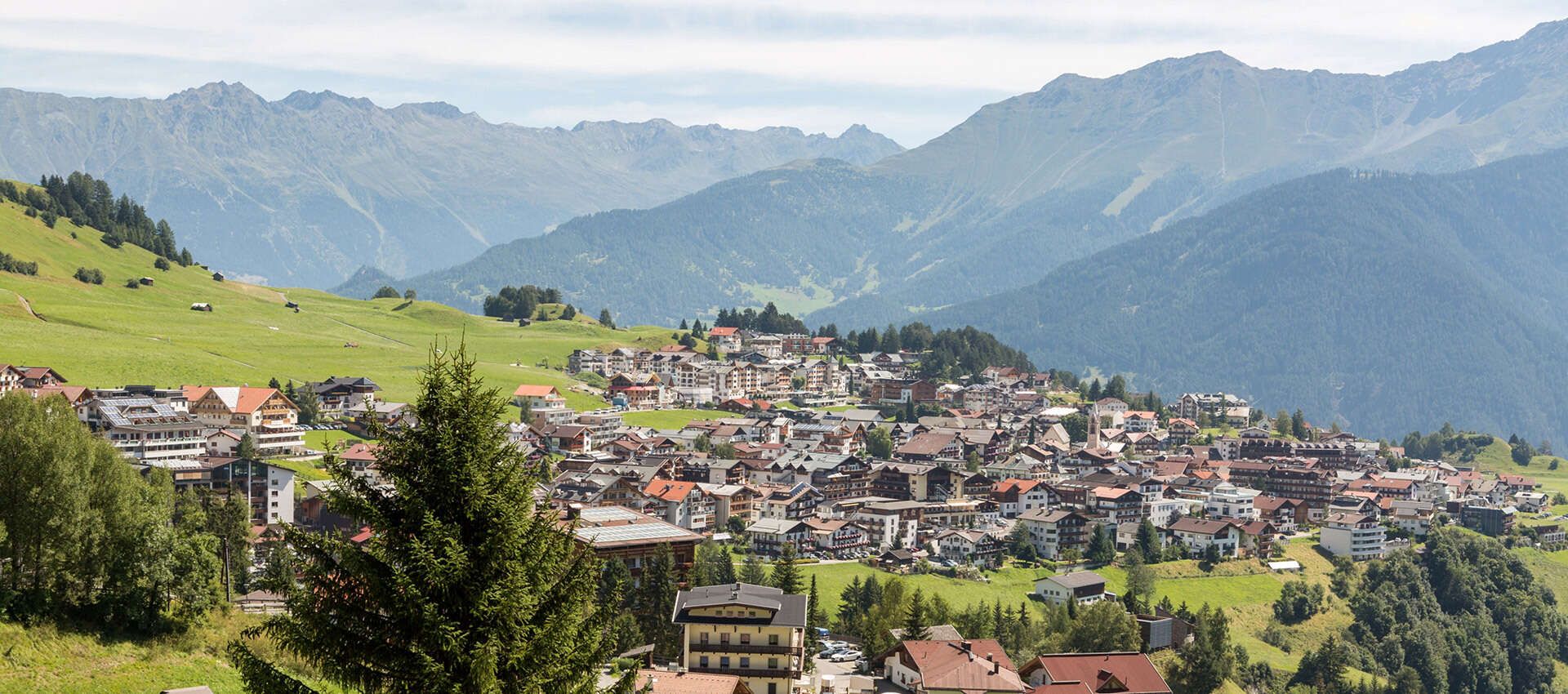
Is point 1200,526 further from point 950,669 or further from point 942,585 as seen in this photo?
point 950,669

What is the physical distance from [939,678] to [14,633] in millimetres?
38626

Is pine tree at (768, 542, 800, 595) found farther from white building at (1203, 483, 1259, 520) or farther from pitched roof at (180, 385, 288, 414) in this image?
white building at (1203, 483, 1259, 520)

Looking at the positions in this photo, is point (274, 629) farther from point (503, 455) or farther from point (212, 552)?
point (212, 552)

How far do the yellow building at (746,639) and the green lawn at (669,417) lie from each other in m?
85.1

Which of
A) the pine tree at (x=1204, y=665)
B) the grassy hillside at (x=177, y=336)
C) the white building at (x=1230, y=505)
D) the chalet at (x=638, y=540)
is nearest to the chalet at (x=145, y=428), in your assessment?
the grassy hillside at (x=177, y=336)

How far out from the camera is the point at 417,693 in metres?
15.8

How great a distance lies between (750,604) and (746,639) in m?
1.48

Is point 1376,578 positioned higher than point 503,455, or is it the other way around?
point 503,455

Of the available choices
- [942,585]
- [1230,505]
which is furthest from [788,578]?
[1230,505]

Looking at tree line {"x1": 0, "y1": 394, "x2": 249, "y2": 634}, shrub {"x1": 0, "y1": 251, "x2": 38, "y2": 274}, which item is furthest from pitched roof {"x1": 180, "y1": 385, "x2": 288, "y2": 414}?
tree line {"x1": 0, "y1": 394, "x2": 249, "y2": 634}

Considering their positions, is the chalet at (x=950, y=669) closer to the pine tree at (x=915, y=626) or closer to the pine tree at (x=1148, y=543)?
the pine tree at (x=915, y=626)

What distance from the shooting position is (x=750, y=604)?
59.6 m

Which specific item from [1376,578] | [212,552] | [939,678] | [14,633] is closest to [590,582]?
[14,633]

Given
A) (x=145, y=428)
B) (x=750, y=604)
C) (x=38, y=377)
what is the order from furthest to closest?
(x=38, y=377), (x=145, y=428), (x=750, y=604)
